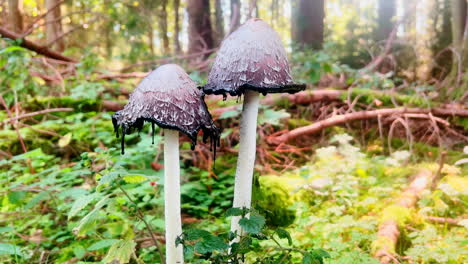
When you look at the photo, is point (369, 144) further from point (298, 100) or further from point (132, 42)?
point (132, 42)

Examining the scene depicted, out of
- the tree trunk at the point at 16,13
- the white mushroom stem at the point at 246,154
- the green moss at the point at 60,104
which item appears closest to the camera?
the white mushroom stem at the point at 246,154

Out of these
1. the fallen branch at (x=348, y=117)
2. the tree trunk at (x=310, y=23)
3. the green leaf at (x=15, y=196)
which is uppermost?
the tree trunk at (x=310, y=23)

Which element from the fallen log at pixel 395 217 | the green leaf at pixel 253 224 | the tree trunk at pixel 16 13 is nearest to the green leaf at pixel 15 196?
the green leaf at pixel 253 224

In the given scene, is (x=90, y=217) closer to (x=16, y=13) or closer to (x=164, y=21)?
(x=16, y=13)

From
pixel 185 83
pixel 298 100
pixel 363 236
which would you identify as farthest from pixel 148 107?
pixel 298 100

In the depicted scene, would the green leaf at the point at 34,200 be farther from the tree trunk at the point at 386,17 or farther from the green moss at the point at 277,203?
the tree trunk at the point at 386,17

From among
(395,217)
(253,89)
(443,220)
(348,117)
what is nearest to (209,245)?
(253,89)
